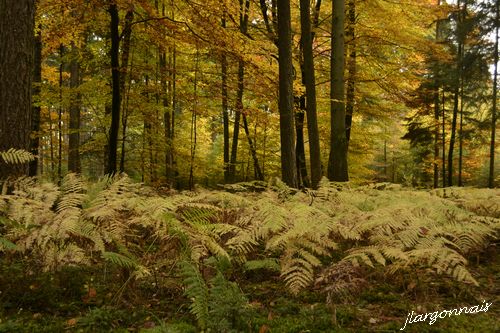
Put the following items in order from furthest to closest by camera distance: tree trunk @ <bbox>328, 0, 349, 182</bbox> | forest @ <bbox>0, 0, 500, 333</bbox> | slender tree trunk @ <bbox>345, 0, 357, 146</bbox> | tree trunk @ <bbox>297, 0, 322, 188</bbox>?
slender tree trunk @ <bbox>345, 0, 357, 146</bbox> < tree trunk @ <bbox>328, 0, 349, 182</bbox> < tree trunk @ <bbox>297, 0, 322, 188</bbox> < forest @ <bbox>0, 0, 500, 333</bbox>

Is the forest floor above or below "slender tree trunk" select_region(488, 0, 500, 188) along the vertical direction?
below

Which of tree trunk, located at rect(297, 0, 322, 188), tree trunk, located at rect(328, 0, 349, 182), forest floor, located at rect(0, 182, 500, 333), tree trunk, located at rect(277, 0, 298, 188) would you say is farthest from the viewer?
tree trunk, located at rect(328, 0, 349, 182)

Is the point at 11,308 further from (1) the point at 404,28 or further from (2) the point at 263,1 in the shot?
(1) the point at 404,28

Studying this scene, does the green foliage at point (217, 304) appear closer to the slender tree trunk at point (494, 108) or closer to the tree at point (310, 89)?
the tree at point (310, 89)

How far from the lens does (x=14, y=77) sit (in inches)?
188

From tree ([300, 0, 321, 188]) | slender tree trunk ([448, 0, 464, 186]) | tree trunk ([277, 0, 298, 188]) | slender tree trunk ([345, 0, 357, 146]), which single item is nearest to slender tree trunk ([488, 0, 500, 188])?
slender tree trunk ([448, 0, 464, 186])

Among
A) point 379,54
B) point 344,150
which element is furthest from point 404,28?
point 344,150

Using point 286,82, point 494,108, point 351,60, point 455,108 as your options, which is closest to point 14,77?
point 286,82

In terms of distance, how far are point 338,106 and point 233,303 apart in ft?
26.9

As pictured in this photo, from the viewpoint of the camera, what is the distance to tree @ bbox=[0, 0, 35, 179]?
467 cm

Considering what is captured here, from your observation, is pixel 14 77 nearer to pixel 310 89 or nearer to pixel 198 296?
pixel 198 296

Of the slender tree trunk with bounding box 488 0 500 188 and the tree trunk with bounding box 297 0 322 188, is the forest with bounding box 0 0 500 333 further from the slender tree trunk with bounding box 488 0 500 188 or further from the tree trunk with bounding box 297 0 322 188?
the slender tree trunk with bounding box 488 0 500 188

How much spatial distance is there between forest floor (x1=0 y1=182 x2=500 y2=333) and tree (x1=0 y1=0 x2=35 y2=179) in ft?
5.20

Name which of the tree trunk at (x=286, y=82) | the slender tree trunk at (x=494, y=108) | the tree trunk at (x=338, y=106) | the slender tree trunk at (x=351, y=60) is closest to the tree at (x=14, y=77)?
the tree trunk at (x=286, y=82)
